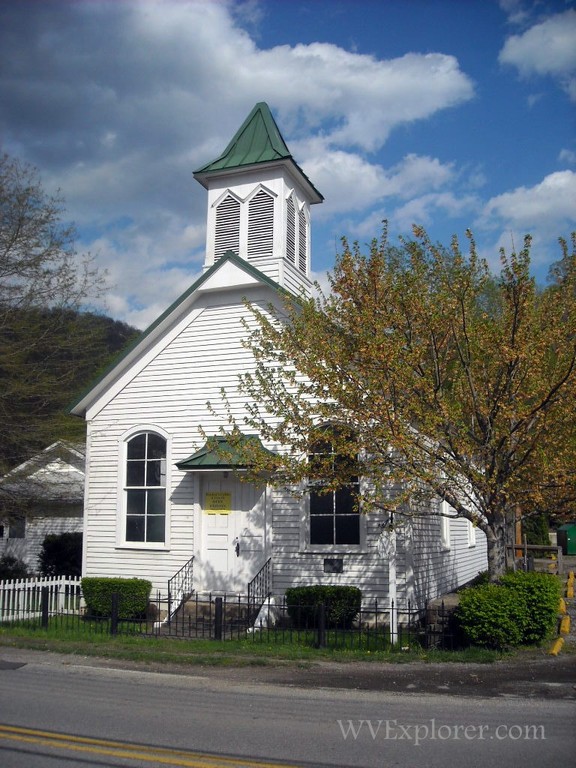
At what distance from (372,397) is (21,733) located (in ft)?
21.8

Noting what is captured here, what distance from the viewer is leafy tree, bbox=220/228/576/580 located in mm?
11195

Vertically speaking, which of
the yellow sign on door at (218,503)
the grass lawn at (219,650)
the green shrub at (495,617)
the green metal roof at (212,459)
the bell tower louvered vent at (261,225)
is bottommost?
the grass lawn at (219,650)

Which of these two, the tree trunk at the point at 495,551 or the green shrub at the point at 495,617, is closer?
the green shrub at the point at 495,617

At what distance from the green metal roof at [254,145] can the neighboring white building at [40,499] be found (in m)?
9.83

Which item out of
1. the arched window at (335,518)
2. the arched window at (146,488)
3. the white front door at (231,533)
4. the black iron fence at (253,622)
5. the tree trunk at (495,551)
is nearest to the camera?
the tree trunk at (495,551)

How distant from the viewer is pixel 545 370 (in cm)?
1197

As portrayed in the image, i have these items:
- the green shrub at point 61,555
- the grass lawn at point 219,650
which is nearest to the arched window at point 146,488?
the grass lawn at point 219,650

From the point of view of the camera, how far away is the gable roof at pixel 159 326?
1656cm

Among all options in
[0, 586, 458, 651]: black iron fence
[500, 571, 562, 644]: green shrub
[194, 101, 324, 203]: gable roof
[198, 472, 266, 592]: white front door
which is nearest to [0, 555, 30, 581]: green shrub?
[0, 586, 458, 651]: black iron fence

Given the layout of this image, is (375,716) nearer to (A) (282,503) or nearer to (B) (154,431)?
(A) (282,503)

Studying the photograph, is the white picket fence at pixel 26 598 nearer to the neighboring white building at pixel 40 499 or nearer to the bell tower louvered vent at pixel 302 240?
the neighboring white building at pixel 40 499

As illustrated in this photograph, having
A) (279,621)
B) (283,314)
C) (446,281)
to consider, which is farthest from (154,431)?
(446,281)

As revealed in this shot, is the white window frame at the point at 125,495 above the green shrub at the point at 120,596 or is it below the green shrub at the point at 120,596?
above

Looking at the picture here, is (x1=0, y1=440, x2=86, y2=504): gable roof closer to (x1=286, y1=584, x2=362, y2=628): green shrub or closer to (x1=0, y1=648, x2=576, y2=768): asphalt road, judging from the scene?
(x1=286, y1=584, x2=362, y2=628): green shrub
